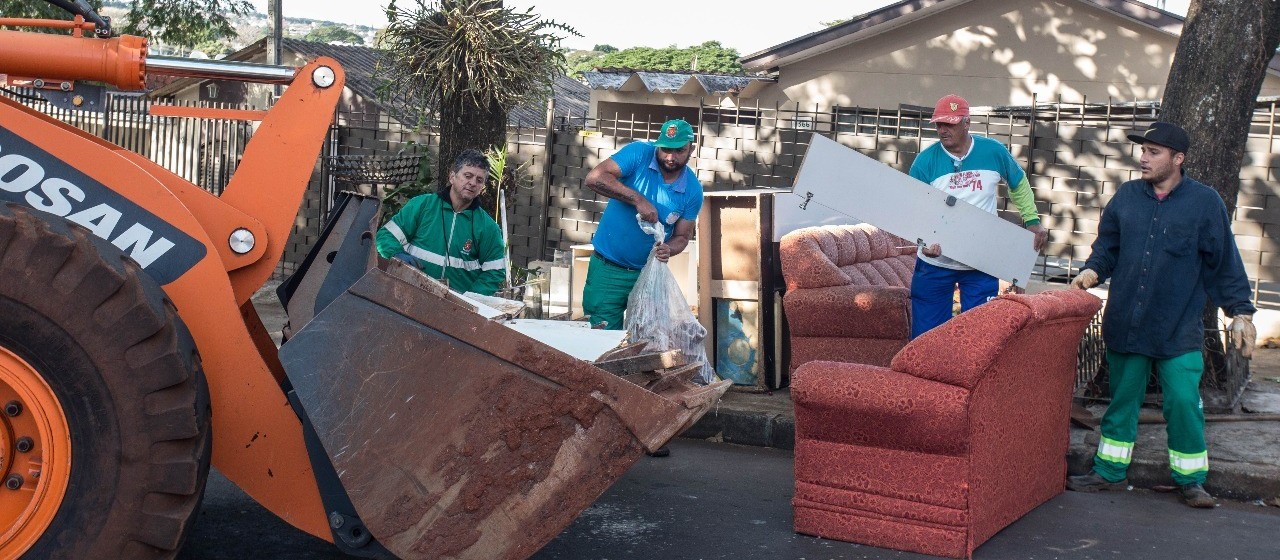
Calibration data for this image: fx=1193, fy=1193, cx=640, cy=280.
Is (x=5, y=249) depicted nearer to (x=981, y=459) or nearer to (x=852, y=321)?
(x=981, y=459)

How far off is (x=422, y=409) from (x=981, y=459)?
2.23m

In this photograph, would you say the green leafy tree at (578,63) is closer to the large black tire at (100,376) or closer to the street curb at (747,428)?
the street curb at (747,428)

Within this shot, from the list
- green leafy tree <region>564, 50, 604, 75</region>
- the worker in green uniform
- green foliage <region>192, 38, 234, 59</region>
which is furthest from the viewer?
green foliage <region>192, 38, 234, 59</region>

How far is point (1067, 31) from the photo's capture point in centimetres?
1880

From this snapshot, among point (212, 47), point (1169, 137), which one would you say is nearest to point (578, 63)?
point (212, 47)

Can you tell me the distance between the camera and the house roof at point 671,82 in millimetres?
21391

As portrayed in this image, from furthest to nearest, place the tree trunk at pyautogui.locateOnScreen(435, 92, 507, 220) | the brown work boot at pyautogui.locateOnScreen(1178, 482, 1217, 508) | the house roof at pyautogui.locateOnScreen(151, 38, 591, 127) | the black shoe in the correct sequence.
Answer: the house roof at pyautogui.locateOnScreen(151, 38, 591, 127) < the tree trunk at pyautogui.locateOnScreen(435, 92, 507, 220) < the black shoe < the brown work boot at pyautogui.locateOnScreen(1178, 482, 1217, 508)

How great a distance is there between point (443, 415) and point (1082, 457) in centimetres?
376

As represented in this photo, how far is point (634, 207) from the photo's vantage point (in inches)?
251

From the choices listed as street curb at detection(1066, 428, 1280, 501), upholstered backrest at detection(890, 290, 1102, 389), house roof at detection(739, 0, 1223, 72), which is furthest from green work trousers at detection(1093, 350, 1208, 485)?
house roof at detection(739, 0, 1223, 72)

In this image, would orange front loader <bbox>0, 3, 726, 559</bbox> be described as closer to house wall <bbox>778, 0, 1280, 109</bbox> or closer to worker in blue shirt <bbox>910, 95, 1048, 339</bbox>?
worker in blue shirt <bbox>910, 95, 1048, 339</bbox>

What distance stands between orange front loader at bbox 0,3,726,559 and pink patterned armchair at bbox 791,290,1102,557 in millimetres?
929

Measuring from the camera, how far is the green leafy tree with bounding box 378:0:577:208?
29.0 ft

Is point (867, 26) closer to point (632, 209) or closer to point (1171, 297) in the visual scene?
point (632, 209)
